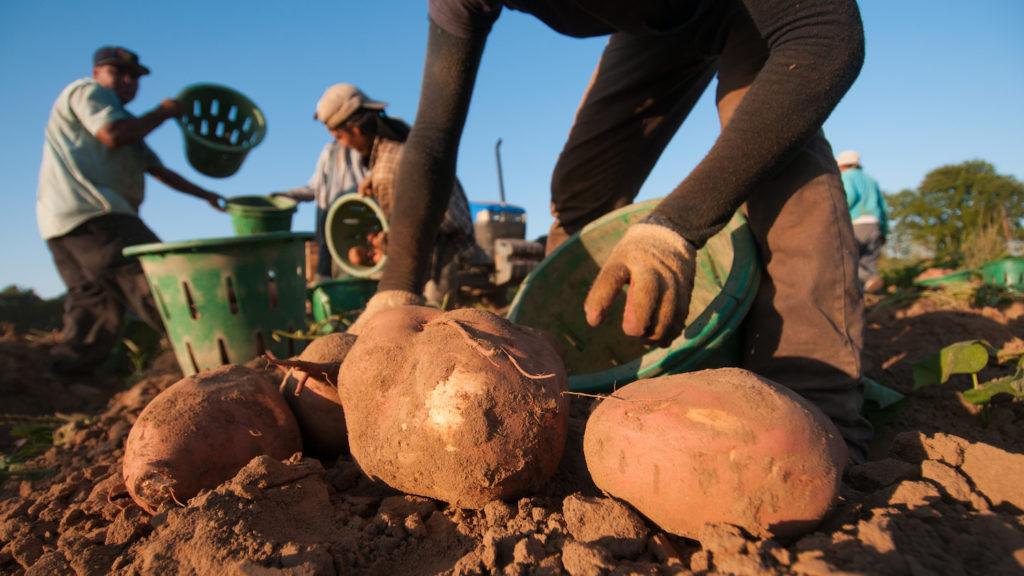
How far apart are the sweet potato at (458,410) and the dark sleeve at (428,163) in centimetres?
89

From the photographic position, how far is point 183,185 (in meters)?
4.52

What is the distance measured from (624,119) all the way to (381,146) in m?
2.59

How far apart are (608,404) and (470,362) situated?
0.29 m

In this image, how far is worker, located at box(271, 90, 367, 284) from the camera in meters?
5.61

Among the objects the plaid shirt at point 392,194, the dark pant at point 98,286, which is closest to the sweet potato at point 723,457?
the plaid shirt at point 392,194

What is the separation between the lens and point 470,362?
111cm

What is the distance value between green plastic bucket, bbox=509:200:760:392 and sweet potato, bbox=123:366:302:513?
0.79 meters

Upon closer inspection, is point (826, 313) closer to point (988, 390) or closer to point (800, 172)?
point (800, 172)

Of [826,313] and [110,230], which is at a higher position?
[826,313]

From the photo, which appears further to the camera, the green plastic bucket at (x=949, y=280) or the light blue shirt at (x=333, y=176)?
the light blue shirt at (x=333, y=176)

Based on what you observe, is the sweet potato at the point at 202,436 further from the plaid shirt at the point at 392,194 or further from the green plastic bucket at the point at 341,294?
the green plastic bucket at the point at 341,294

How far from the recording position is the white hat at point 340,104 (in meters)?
4.39

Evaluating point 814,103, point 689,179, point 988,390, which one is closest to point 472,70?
point 689,179

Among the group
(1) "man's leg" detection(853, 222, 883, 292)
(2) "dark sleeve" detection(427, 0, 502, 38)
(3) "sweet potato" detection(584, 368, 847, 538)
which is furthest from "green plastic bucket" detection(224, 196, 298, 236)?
(1) "man's leg" detection(853, 222, 883, 292)
